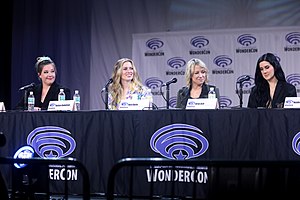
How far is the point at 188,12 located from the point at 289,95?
11.1ft

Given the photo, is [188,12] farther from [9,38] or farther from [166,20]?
A: [9,38]

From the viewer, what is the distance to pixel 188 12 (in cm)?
818

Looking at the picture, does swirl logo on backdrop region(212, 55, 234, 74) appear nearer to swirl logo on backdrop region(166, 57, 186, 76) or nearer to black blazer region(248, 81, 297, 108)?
swirl logo on backdrop region(166, 57, 186, 76)

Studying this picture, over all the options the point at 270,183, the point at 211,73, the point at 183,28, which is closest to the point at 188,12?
the point at 183,28

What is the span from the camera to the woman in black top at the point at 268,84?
530 centimetres

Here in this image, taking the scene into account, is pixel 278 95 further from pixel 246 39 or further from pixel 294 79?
pixel 246 39

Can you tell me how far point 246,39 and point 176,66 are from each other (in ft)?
3.88

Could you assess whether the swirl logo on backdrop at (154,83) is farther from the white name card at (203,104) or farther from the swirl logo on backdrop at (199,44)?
the white name card at (203,104)

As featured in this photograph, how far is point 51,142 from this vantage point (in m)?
4.58

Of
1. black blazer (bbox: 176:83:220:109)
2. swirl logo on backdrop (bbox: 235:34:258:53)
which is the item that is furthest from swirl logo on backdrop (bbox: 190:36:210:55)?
black blazer (bbox: 176:83:220:109)

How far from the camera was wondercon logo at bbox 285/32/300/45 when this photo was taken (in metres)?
7.59

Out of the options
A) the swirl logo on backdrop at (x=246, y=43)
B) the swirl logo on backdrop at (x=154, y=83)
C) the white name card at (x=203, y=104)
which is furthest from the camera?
the swirl logo on backdrop at (x=154, y=83)

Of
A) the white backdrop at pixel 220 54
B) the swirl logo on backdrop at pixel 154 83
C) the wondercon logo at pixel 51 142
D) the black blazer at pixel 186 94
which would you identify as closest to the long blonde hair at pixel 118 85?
the black blazer at pixel 186 94

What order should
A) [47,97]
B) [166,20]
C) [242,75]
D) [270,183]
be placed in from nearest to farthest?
[270,183] < [47,97] < [242,75] < [166,20]
